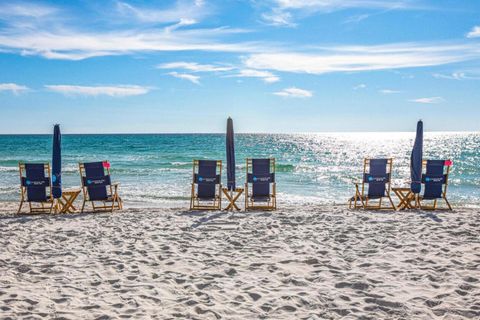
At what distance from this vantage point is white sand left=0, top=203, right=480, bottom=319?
3615mm

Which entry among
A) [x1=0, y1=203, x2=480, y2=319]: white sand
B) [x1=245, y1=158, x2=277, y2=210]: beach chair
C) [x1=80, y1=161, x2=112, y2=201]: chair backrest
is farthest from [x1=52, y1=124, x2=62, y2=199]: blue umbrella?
[x1=245, y1=158, x2=277, y2=210]: beach chair

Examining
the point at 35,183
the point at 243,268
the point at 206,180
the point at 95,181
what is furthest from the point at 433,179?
the point at 35,183

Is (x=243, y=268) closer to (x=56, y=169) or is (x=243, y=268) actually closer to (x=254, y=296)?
(x=254, y=296)

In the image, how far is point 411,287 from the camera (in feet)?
13.3

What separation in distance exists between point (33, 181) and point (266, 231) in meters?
5.06

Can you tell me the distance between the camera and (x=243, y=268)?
4.68 meters

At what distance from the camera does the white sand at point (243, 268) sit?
11.9ft

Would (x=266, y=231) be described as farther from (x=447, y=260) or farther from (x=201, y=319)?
(x=201, y=319)

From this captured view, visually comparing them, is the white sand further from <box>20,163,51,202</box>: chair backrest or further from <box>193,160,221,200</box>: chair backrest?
<box>193,160,221,200</box>: chair backrest

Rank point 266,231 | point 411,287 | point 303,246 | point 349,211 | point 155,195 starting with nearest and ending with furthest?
point 411,287, point 303,246, point 266,231, point 349,211, point 155,195

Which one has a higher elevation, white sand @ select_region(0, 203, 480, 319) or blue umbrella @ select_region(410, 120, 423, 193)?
blue umbrella @ select_region(410, 120, 423, 193)

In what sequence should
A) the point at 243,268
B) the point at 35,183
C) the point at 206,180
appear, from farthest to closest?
1. the point at 206,180
2. the point at 35,183
3. the point at 243,268

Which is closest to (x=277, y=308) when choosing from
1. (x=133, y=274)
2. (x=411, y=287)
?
(x=411, y=287)

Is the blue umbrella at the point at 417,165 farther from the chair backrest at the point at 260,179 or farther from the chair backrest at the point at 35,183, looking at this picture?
the chair backrest at the point at 35,183
